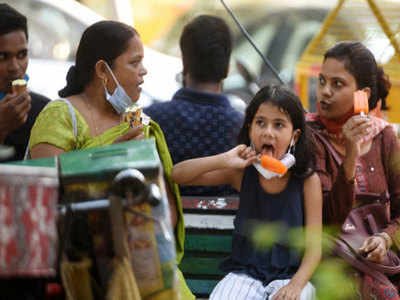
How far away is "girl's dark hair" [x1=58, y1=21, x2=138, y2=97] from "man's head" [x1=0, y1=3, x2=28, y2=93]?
0.44m

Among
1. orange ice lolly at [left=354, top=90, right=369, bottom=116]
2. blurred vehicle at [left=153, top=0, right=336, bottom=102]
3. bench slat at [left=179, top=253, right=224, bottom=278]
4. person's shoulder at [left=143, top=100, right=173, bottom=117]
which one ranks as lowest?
blurred vehicle at [left=153, top=0, right=336, bottom=102]

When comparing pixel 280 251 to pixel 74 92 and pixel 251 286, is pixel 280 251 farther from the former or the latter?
pixel 74 92

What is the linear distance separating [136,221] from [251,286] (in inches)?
37.4

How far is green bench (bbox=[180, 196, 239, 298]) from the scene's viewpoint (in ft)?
9.75

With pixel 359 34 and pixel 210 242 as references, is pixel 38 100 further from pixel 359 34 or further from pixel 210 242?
pixel 359 34

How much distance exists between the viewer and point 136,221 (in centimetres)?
Result: 174

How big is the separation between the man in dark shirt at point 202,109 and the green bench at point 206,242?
0.25 metres

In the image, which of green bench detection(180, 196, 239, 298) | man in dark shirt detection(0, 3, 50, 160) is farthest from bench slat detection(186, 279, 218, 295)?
man in dark shirt detection(0, 3, 50, 160)

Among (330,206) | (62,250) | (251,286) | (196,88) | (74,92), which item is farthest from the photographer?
(196,88)

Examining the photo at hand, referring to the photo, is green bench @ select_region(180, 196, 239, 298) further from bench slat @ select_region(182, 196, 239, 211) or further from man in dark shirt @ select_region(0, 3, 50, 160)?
man in dark shirt @ select_region(0, 3, 50, 160)

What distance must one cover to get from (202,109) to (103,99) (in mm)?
627

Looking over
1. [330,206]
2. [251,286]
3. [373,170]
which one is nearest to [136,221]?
[251,286]

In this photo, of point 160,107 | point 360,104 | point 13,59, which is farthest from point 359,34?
point 13,59

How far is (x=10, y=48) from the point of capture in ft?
10.2
